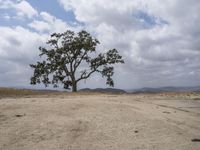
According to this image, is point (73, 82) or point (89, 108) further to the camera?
point (73, 82)

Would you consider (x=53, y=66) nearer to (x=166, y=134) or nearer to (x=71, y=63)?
(x=71, y=63)

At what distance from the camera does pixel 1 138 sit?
24.9 ft

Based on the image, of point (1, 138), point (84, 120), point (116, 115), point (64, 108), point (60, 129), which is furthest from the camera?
point (64, 108)

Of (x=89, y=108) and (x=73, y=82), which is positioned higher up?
(x=73, y=82)

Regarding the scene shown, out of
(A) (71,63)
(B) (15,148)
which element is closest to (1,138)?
(B) (15,148)

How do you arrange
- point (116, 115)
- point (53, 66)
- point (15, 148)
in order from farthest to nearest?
1. point (53, 66)
2. point (116, 115)
3. point (15, 148)

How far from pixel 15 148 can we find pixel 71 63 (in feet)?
104

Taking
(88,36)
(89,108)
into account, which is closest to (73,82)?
(88,36)

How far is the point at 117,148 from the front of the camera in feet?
23.4

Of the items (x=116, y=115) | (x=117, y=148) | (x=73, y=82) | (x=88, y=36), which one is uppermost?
(x=88, y=36)

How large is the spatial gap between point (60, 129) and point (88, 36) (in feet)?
104

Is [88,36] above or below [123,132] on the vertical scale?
above

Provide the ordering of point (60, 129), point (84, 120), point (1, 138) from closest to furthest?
point (1, 138) → point (60, 129) → point (84, 120)

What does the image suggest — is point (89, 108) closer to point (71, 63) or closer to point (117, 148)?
point (117, 148)
